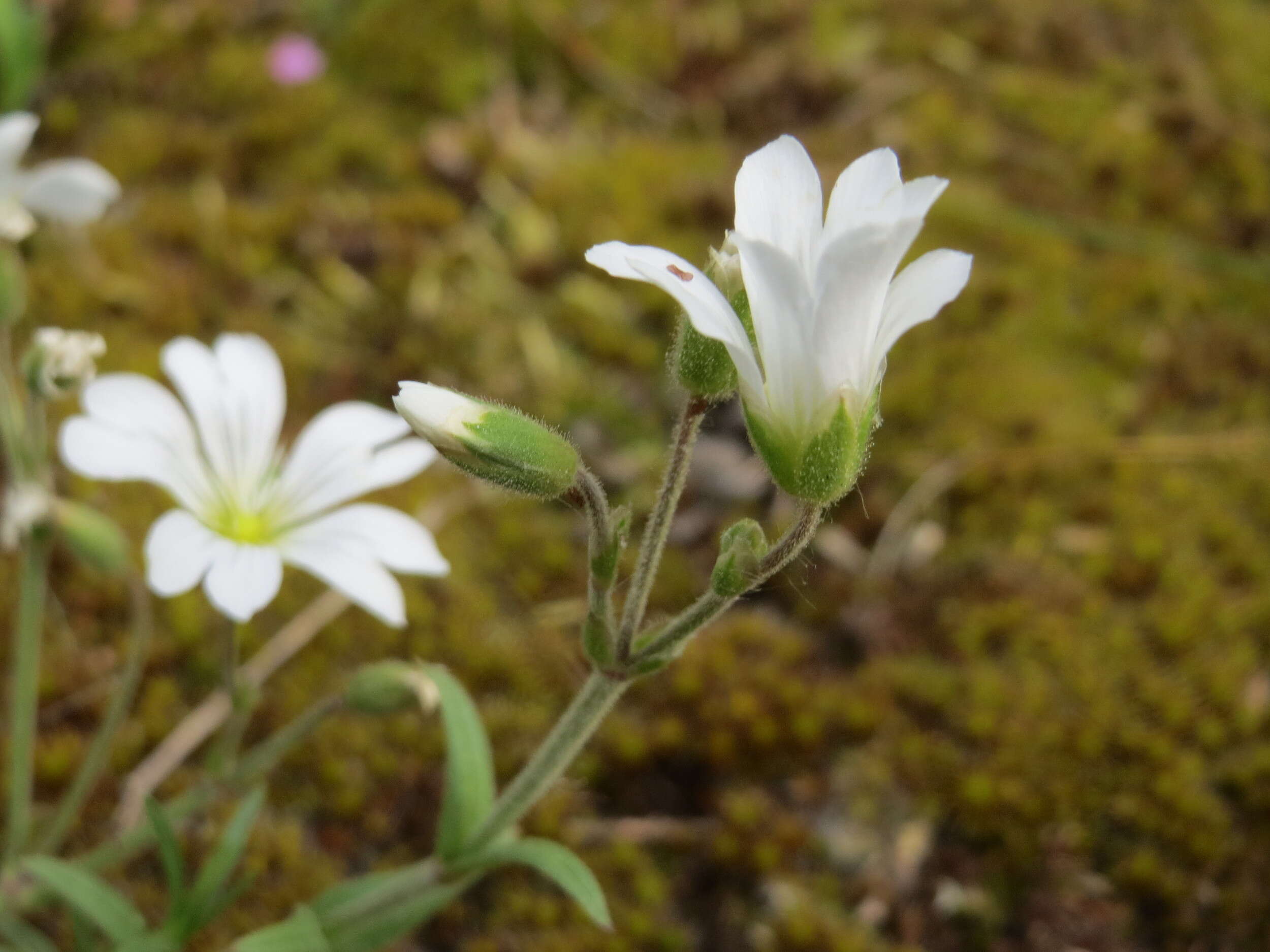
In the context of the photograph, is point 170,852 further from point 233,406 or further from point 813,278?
point 813,278

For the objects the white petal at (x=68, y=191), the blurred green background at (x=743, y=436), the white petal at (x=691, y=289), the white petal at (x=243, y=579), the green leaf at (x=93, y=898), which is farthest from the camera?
the blurred green background at (x=743, y=436)

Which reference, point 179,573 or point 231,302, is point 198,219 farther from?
point 179,573

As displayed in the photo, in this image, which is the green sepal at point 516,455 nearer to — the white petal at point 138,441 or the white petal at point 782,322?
the white petal at point 782,322

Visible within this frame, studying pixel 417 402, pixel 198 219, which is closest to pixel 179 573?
pixel 417 402

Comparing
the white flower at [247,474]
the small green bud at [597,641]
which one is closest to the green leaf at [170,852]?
the white flower at [247,474]

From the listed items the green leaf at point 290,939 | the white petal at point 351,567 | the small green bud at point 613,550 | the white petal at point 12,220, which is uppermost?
the white petal at point 12,220

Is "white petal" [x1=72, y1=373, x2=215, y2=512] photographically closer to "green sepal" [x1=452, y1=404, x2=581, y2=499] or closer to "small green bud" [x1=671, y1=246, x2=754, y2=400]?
"green sepal" [x1=452, y1=404, x2=581, y2=499]

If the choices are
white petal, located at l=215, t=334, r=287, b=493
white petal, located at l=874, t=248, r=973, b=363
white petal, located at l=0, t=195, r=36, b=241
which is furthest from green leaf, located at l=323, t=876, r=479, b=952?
white petal, located at l=0, t=195, r=36, b=241
